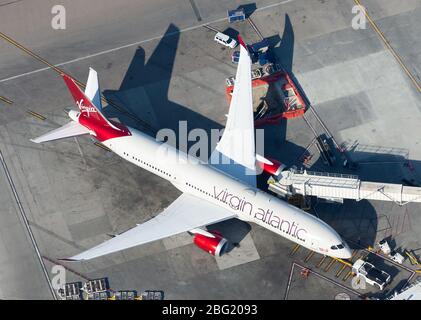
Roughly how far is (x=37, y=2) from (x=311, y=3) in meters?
42.9

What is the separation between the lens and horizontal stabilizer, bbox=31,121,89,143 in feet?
275

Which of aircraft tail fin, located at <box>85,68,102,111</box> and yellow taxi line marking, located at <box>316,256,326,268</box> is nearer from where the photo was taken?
yellow taxi line marking, located at <box>316,256,326,268</box>

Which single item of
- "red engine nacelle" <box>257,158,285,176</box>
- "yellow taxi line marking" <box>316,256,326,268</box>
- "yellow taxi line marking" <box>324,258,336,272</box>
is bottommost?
"yellow taxi line marking" <box>324,258,336,272</box>

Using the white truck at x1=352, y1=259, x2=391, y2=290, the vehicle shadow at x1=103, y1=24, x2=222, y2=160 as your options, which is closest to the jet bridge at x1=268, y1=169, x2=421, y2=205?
the white truck at x1=352, y1=259, x2=391, y2=290

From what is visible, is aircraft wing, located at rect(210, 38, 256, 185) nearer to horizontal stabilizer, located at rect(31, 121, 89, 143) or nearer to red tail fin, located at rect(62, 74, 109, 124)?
red tail fin, located at rect(62, 74, 109, 124)

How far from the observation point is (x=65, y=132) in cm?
8481

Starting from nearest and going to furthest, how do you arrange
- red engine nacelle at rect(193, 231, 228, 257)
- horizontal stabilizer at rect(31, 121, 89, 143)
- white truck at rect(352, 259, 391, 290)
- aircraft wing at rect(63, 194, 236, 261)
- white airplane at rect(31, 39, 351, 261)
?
white airplane at rect(31, 39, 351, 261) → white truck at rect(352, 259, 391, 290) → aircraft wing at rect(63, 194, 236, 261) → red engine nacelle at rect(193, 231, 228, 257) → horizontal stabilizer at rect(31, 121, 89, 143)

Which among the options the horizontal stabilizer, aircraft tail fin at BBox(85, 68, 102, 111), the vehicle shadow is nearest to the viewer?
the horizontal stabilizer

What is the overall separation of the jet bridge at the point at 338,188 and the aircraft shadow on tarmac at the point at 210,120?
8.74 feet

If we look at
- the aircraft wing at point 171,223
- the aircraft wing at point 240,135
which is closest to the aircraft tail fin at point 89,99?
the aircraft wing at point 171,223

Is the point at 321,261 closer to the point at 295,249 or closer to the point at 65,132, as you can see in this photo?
the point at 295,249

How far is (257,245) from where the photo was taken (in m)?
78.9
